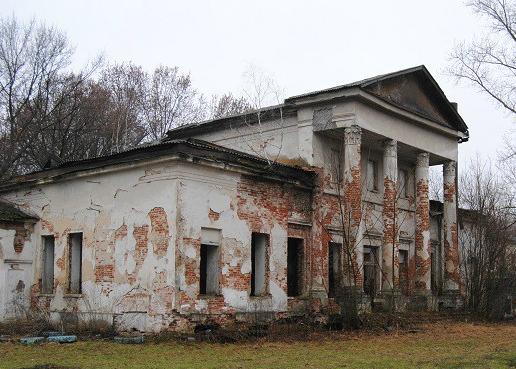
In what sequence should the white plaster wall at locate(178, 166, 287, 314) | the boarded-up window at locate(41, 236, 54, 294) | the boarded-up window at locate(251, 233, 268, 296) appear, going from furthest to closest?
the boarded-up window at locate(41, 236, 54, 294) → the boarded-up window at locate(251, 233, 268, 296) → the white plaster wall at locate(178, 166, 287, 314)

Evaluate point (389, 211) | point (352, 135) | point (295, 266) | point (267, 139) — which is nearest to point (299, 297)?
point (295, 266)

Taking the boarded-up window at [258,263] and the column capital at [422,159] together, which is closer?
the boarded-up window at [258,263]

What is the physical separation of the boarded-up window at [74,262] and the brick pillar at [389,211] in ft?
31.3

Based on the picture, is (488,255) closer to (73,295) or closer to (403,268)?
(403,268)

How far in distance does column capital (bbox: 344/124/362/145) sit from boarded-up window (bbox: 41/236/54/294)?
932 cm

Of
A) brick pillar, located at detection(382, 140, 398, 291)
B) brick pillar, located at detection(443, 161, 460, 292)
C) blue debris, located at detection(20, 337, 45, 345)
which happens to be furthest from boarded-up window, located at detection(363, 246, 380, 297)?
blue debris, located at detection(20, 337, 45, 345)

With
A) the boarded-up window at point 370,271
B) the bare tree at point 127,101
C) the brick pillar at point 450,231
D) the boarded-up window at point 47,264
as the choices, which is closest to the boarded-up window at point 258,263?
the boarded-up window at point 370,271

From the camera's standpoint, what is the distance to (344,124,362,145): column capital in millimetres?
19891

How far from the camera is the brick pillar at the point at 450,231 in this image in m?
24.7

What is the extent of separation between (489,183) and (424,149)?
4.09 meters

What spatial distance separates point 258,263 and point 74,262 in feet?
17.3

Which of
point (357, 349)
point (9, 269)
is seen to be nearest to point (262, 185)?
point (357, 349)

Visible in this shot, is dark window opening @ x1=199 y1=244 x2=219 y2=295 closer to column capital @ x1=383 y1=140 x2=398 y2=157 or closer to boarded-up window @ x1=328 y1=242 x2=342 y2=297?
boarded-up window @ x1=328 y1=242 x2=342 y2=297

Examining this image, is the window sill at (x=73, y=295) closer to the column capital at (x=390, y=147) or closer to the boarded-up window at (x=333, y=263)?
the boarded-up window at (x=333, y=263)
